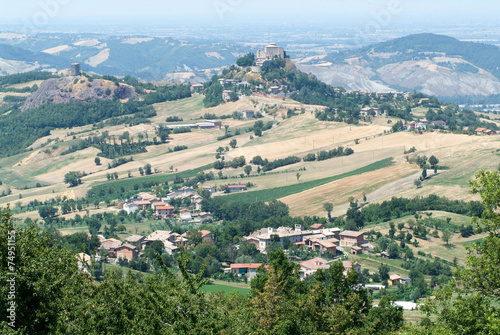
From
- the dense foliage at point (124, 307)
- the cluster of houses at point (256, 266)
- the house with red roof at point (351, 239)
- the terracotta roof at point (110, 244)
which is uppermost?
the dense foliage at point (124, 307)

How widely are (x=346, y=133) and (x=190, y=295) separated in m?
82.5

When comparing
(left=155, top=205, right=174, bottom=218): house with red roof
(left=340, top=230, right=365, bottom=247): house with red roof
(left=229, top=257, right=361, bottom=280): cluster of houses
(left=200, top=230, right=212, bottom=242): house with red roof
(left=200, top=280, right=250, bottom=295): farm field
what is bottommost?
(left=155, top=205, right=174, bottom=218): house with red roof

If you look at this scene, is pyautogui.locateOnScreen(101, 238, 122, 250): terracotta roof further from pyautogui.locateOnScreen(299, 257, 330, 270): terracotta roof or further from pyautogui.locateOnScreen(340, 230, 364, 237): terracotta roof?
pyautogui.locateOnScreen(340, 230, 364, 237): terracotta roof

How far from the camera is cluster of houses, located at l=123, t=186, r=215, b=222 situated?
225ft

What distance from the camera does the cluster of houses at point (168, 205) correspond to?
225 ft

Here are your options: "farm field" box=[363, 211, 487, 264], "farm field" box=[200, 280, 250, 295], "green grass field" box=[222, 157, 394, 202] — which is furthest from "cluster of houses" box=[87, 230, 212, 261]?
"farm field" box=[363, 211, 487, 264]

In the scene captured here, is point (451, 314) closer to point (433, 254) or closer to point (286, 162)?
point (433, 254)

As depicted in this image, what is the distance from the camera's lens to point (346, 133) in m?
98.1

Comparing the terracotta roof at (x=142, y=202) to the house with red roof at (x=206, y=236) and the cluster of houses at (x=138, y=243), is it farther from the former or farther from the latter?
the house with red roof at (x=206, y=236)

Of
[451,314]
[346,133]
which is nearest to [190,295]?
[451,314]

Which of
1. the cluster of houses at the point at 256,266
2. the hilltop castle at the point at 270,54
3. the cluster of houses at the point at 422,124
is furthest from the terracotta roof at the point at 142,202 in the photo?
the hilltop castle at the point at 270,54

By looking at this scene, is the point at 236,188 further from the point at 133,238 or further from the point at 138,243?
the point at 138,243

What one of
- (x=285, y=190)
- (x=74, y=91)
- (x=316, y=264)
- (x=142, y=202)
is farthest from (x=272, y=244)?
(x=74, y=91)

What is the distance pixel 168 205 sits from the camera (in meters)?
71.8
